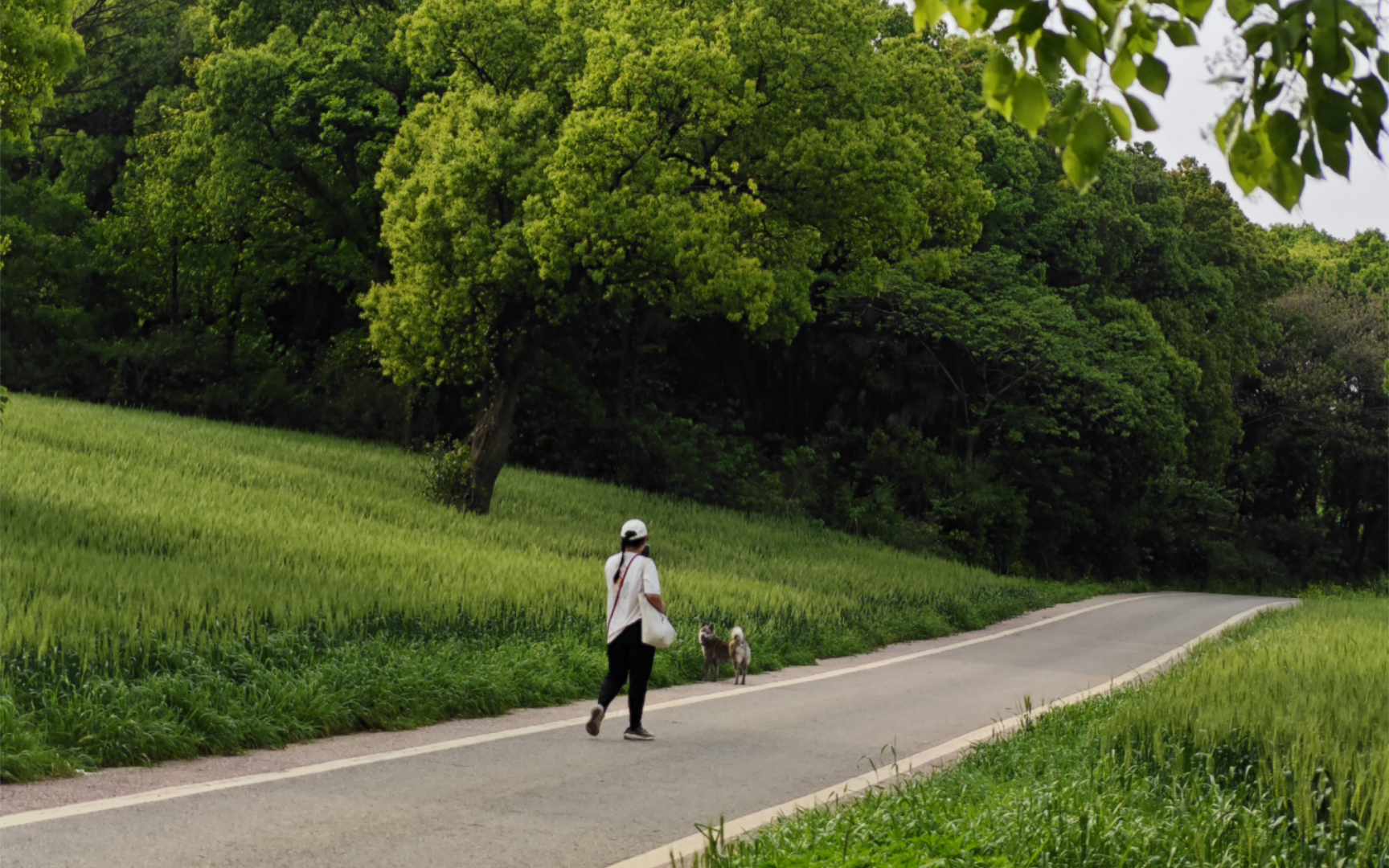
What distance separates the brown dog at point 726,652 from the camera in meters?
13.0

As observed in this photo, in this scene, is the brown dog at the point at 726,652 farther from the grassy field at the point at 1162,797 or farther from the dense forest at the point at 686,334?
the dense forest at the point at 686,334

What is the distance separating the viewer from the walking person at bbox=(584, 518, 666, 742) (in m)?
9.80

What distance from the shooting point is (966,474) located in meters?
39.8

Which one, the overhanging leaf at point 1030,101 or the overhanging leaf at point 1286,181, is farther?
the overhanging leaf at point 1030,101

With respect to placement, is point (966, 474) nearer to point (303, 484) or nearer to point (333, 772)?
point (303, 484)

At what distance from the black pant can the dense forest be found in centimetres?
1989

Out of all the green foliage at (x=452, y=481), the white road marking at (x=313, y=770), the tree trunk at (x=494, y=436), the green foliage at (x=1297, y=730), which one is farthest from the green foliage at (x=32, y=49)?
the green foliage at (x=1297, y=730)

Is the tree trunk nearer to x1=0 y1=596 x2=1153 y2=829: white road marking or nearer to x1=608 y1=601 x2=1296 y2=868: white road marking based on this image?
x1=0 y1=596 x2=1153 y2=829: white road marking

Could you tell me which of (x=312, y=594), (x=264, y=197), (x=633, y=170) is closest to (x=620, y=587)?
(x=312, y=594)

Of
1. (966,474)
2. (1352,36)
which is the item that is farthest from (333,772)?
(966,474)

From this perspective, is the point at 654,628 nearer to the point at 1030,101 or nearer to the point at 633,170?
the point at 1030,101

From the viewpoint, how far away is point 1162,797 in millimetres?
6715

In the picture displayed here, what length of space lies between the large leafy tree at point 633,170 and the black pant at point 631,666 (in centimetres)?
1394

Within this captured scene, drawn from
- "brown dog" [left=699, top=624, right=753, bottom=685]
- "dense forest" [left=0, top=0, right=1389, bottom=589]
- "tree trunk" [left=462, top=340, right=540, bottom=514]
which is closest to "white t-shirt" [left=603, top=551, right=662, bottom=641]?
"brown dog" [left=699, top=624, right=753, bottom=685]
